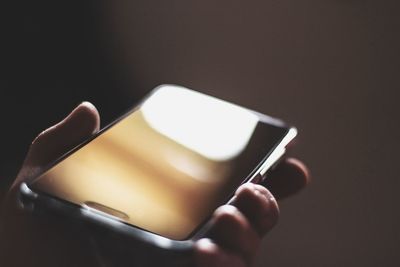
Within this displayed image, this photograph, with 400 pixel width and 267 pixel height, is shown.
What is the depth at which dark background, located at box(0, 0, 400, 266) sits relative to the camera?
18.8 inches

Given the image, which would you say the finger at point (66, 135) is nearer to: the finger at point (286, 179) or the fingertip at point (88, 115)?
the fingertip at point (88, 115)

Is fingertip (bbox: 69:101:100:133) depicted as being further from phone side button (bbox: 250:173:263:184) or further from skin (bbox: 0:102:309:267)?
phone side button (bbox: 250:173:263:184)

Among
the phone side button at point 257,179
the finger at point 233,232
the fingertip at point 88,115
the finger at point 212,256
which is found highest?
the fingertip at point 88,115

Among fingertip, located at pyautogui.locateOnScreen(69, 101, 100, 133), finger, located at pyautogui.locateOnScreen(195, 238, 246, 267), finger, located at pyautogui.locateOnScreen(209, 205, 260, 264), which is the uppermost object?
fingertip, located at pyautogui.locateOnScreen(69, 101, 100, 133)

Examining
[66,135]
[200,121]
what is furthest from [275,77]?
[66,135]

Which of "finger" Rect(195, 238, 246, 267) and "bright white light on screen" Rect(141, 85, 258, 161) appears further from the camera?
"bright white light on screen" Rect(141, 85, 258, 161)

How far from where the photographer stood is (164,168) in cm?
42

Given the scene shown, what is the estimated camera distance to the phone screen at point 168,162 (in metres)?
0.38

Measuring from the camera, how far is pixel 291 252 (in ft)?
1.84

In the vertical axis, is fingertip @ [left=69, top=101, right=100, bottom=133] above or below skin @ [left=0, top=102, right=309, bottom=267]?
above

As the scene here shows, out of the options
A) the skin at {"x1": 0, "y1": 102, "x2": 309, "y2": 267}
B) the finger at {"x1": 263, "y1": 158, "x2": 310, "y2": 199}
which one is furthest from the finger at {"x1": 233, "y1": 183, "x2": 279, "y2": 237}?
the finger at {"x1": 263, "y1": 158, "x2": 310, "y2": 199}

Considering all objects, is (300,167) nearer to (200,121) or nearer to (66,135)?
(200,121)

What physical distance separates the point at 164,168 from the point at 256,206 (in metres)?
0.08

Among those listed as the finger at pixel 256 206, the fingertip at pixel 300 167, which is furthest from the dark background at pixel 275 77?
the finger at pixel 256 206
